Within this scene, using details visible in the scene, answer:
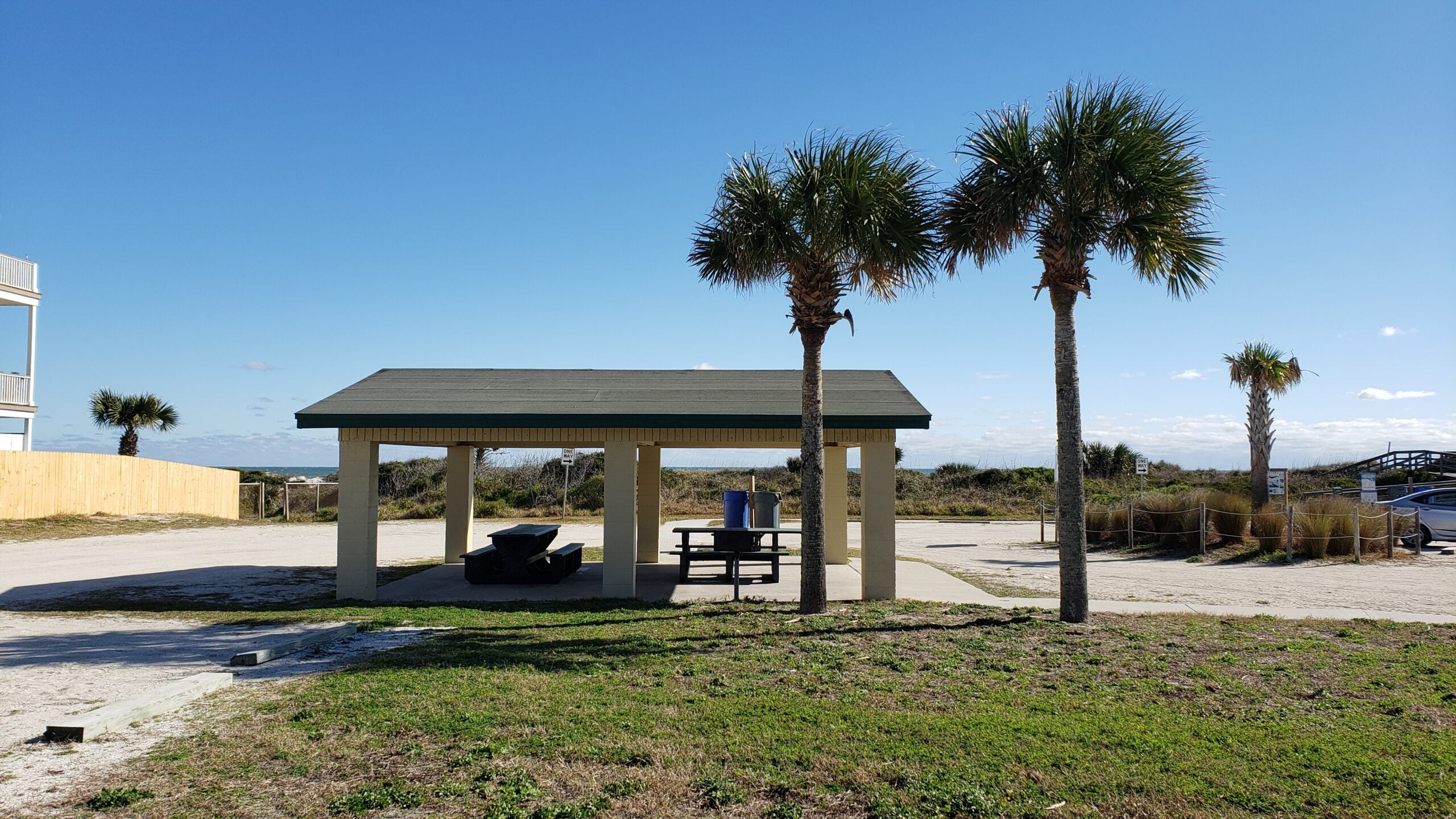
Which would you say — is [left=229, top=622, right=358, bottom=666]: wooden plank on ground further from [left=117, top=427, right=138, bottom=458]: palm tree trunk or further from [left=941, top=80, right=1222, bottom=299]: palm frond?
[left=117, top=427, right=138, bottom=458]: palm tree trunk

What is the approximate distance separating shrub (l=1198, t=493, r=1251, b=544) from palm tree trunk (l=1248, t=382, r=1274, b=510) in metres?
7.05

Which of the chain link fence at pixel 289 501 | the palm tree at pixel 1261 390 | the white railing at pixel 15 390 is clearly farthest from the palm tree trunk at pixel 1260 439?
the white railing at pixel 15 390

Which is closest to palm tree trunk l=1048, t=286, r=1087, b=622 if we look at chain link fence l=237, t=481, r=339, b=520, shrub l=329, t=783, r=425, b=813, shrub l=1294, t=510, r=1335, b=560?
shrub l=329, t=783, r=425, b=813

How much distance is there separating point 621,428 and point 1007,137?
250 inches

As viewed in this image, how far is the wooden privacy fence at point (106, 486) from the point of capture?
1009 inches

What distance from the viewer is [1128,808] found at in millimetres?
4199

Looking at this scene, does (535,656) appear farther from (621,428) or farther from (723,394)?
(723,394)

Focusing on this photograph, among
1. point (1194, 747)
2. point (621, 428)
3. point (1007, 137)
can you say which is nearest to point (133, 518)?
point (621, 428)

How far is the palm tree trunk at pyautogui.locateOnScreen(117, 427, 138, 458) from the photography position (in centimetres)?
3441

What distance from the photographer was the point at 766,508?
1736 centimetres

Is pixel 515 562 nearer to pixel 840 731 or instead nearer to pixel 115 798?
pixel 840 731

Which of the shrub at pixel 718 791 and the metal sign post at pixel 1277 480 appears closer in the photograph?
the shrub at pixel 718 791

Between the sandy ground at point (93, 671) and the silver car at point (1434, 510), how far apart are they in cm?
2269

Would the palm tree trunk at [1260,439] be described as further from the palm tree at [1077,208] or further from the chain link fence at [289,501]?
the chain link fence at [289,501]
